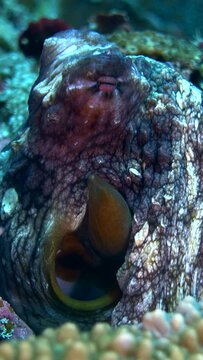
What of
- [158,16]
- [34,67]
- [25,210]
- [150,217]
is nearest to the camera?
[150,217]

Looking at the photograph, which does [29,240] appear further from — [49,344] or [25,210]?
[49,344]

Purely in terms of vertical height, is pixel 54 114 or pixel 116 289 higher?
pixel 54 114

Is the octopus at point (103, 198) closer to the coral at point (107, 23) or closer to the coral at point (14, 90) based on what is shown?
the coral at point (14, 90)

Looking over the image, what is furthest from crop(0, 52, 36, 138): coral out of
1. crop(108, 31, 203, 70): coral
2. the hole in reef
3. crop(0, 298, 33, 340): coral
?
crop(0, 298, 33, 340): coral

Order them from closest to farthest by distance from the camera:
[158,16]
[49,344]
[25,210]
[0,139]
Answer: [49,344]
[25,210]
[0,139]
[158,16]

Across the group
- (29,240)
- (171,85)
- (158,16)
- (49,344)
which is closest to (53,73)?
(171,85)

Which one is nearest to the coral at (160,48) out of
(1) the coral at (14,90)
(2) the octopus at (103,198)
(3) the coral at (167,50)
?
(3) the coral at (167,50)
